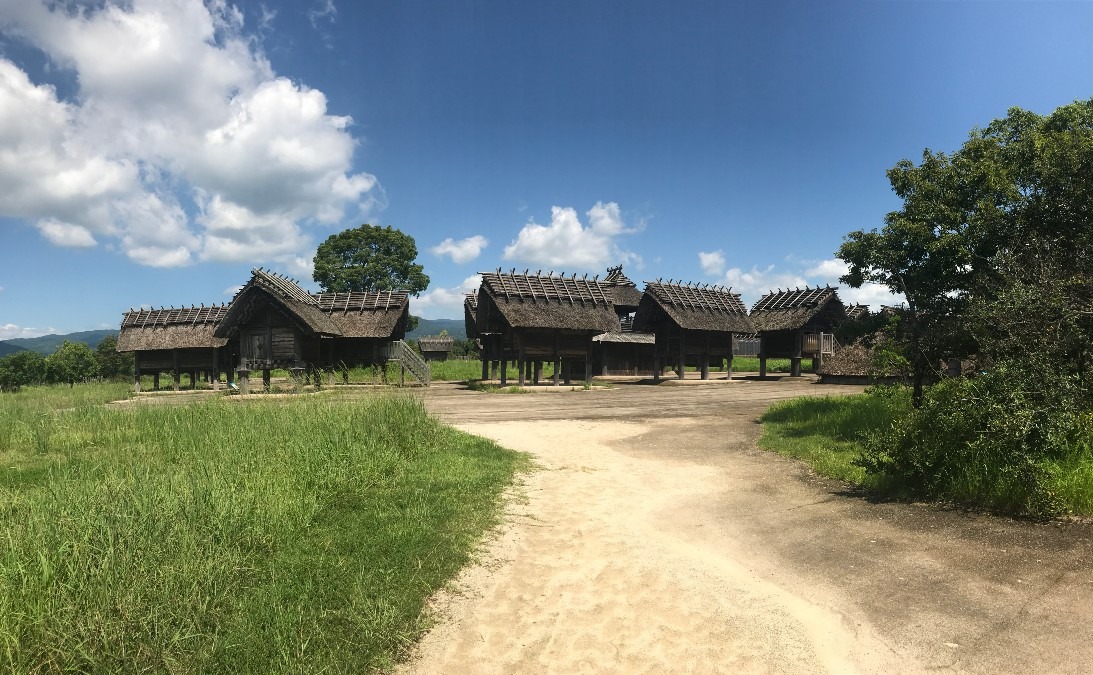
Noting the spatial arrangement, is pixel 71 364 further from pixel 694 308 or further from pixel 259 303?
pixel 694 308

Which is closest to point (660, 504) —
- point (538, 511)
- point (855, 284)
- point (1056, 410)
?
point (538, 511)

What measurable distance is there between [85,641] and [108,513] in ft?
6.07

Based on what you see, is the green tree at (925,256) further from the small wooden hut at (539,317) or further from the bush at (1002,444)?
the small wooden hut at (539,317)

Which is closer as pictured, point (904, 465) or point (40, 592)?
point (40, 592)

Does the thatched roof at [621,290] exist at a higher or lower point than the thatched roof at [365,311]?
higher

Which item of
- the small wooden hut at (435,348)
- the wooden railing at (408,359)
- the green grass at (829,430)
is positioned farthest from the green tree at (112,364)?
the green grass at (829,430)

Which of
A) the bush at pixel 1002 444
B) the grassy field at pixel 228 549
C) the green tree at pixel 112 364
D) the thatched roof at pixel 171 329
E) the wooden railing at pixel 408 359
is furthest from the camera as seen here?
the green tree at pixel 112 364

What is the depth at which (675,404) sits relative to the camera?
69.3 feet

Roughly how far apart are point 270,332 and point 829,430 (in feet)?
82.5

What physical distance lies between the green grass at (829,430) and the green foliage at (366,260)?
44.3 meters

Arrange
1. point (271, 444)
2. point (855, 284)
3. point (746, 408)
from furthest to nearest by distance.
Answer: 1. point (746, 408)
2. point (855, 284)
3. point (271, 444)

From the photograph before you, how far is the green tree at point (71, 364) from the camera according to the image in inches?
1690

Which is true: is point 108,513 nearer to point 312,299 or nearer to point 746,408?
point 746,408

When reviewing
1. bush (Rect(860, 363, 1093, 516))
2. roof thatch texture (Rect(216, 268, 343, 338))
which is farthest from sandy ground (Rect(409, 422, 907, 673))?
roof thatch texture (Rect(216, 268, 343, 338))
